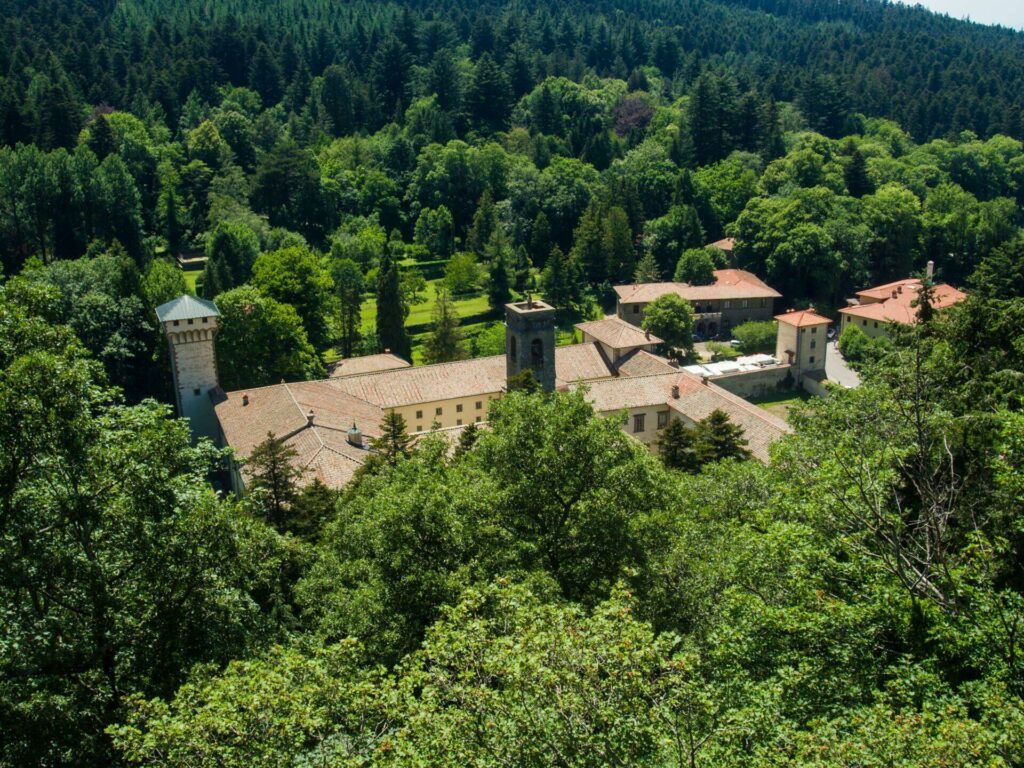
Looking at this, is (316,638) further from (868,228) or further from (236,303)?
(868,228)

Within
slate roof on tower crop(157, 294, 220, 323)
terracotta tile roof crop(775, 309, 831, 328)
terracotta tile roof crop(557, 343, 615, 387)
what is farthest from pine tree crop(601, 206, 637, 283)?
slate roof on tower crop(157, 294, 220, 323)

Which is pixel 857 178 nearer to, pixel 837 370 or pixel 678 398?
pixel 837 370

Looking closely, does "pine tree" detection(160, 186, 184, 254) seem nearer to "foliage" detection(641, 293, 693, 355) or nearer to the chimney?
"foliage" detection(641, 293, 693, 355)

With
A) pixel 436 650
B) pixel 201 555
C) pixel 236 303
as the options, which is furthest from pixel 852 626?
pixel 236 303

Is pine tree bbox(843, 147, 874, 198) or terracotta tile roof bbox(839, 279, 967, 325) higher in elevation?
pine tree bbox(843, 147, 874, 198)

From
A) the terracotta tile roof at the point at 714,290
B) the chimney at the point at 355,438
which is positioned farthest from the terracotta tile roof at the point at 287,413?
the terracotta tile roof at the point at 714,290

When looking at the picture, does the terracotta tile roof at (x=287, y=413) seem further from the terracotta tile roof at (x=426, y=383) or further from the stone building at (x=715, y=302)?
the stone building at (x=715, y=302)
